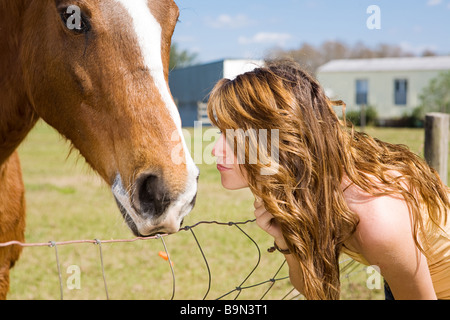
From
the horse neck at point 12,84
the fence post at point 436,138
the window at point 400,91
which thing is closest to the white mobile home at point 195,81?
the horse neck at point 12,84

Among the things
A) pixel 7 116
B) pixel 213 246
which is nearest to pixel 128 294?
pixel 213 246

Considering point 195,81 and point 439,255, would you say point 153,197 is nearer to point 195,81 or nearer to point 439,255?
point 439,255

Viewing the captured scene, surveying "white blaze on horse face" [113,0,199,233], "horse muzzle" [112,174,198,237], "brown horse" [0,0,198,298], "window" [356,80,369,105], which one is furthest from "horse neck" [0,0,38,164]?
"window" [356,80,369,105]

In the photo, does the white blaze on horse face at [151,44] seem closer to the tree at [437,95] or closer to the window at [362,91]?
the tree at [437,95]

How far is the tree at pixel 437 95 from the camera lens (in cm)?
2725

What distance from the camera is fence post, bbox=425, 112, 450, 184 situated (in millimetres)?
3088

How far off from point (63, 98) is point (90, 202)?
6.89 m

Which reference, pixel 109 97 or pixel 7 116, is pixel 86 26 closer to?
pixel 109 97

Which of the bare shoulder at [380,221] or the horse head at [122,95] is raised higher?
the horse head at [122,95]

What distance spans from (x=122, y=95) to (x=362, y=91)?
32648 mm

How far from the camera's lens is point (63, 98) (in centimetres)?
187

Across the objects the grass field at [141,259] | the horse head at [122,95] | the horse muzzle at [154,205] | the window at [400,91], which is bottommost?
the window at [400,91]

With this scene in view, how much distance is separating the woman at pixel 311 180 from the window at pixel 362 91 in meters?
31.7

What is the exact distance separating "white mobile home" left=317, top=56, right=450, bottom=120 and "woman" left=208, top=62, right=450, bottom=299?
2922 cm
